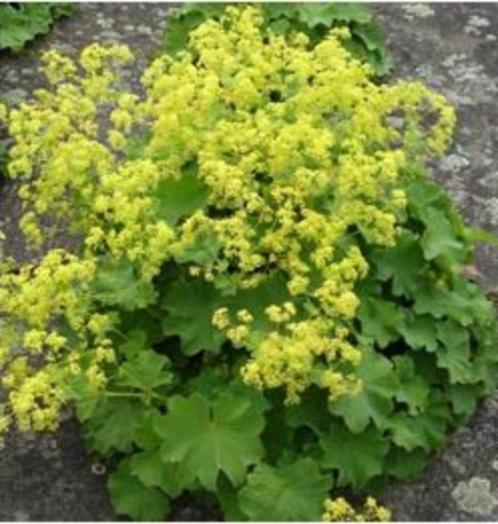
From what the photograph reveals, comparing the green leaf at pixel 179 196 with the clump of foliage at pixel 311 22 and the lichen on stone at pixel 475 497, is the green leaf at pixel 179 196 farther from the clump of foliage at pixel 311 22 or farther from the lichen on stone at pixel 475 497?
the clump of foliage at pixel 311 22

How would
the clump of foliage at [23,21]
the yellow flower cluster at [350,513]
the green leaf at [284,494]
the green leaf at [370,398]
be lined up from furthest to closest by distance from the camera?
the clump of foliage at [23,21] < the green leaf at [370,398] < the green leaf at [284,494] < the yellow flower cluster at [350,513]

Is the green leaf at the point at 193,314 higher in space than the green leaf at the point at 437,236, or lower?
lower

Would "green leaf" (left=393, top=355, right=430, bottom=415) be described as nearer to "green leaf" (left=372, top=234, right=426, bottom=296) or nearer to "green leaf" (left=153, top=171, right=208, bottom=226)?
"green leaf" (left=372, top=234, right=426, bottom=296)

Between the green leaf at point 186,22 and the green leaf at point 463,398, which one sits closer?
the green leaf at point 463,398

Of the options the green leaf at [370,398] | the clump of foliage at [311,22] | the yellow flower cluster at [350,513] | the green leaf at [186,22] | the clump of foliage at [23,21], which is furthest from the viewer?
the clump of foliage at [23,21]

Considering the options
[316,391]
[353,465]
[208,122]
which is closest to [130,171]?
[208,122]

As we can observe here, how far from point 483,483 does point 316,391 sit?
82cm

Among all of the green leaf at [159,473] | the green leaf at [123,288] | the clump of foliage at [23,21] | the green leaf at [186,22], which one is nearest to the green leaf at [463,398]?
the green leaf at [159,473]

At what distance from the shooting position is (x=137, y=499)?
4871mm

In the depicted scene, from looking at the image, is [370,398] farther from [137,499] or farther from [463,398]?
[137,499]

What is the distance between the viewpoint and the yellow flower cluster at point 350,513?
14.8 ft

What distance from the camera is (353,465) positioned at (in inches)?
193

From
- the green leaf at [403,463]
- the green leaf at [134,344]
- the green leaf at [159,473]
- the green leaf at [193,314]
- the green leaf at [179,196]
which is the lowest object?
the green leaf at [403,463]

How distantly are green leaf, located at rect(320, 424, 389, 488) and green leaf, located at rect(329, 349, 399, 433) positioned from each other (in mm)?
76
